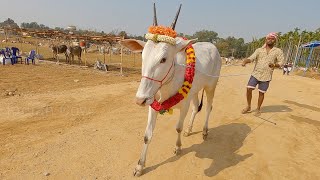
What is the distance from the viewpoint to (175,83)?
12.4ft

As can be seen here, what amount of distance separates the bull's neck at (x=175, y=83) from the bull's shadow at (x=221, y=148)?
123cm

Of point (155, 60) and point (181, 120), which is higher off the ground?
point (155, 60)

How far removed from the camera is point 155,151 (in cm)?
462

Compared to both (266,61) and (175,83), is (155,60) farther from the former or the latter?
(266,61)

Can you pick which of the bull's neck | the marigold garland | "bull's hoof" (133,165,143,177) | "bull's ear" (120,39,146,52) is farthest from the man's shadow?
"bull's ear" (120,39,146,52)

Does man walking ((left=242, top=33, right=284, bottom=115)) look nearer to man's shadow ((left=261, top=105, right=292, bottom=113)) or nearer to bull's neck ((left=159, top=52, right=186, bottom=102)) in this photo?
man's shadow ((left=261, top=105, right=292, bottom=113))

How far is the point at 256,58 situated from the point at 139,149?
4.21 metres

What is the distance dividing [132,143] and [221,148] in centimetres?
171

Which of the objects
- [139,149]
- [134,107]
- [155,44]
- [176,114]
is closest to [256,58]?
[176,114]

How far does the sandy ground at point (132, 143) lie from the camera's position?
13.1 feet

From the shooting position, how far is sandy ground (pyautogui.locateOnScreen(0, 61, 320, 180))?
13.1 ft

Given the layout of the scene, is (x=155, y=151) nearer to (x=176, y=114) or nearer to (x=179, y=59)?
(x=179, y=59)

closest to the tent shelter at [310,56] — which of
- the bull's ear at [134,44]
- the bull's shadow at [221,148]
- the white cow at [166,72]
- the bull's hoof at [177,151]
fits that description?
the bull's shadow at [221,148]

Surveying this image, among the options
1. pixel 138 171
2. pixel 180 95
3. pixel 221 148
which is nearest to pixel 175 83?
pixel 180 95
